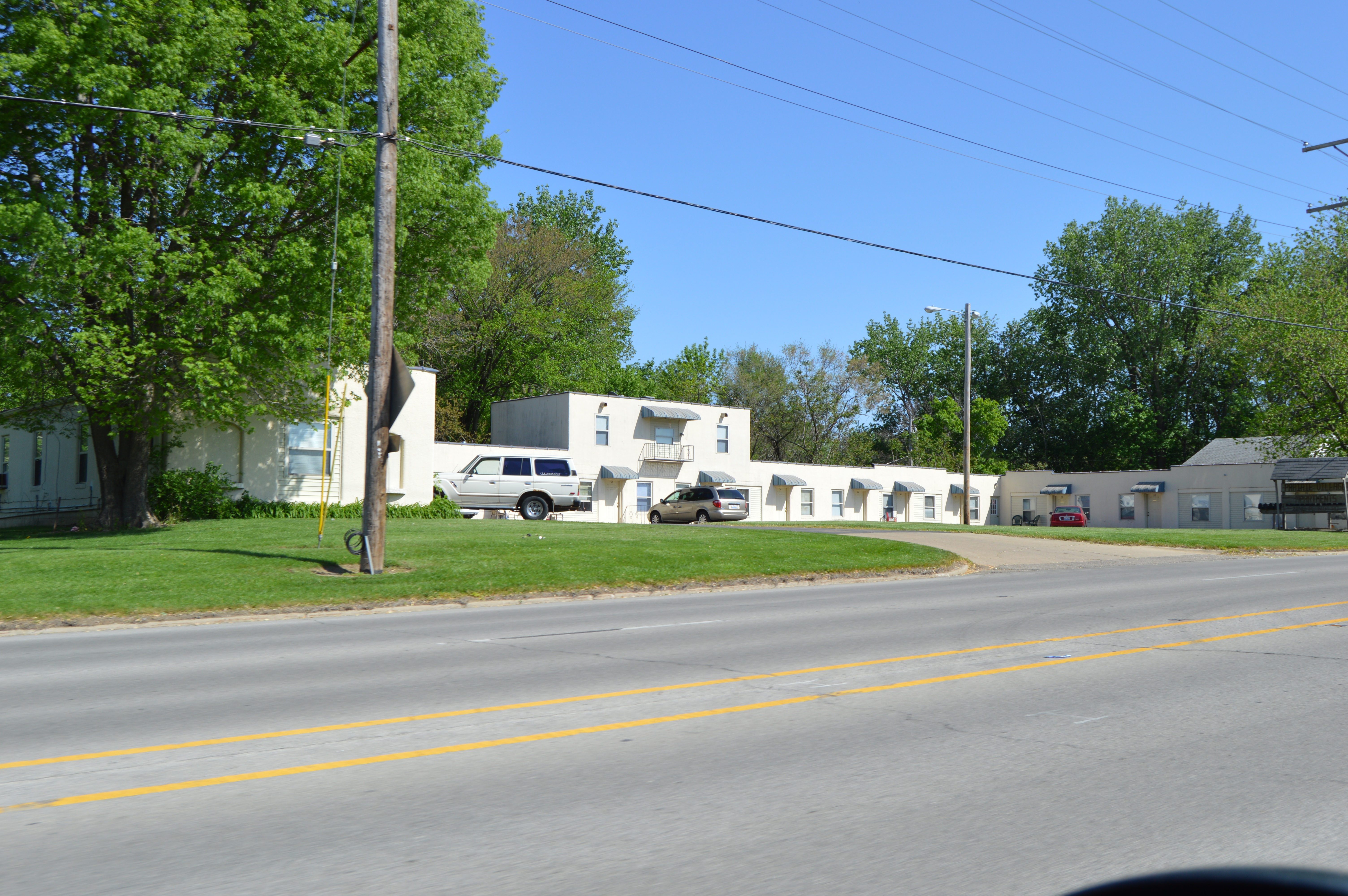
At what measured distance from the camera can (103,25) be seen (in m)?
20.8

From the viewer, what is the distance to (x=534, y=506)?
1423 inches

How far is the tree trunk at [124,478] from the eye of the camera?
1029 inches

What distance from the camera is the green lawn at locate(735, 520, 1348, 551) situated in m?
30.8

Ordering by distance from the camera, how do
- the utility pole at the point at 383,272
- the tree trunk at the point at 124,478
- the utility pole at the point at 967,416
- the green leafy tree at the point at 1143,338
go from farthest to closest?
the green leafy tree at the point at 1143,338, the utility pole at the point at 967,416, the tree trunk at the point at 124,478, the utility pole at the point at 383,272

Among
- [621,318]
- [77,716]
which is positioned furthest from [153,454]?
[621,318]

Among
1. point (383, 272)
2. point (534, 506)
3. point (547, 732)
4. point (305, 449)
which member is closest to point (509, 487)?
point (534, 506)

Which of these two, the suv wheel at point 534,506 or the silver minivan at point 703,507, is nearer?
the suv wheel at point 534,506

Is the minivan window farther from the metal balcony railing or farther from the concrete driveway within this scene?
the metal balcony railing

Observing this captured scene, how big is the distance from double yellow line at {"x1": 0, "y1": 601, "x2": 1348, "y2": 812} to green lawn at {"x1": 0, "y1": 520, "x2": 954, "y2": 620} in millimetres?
8716

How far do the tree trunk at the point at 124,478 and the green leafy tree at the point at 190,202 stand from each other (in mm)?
55

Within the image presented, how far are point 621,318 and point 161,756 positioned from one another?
202 ft

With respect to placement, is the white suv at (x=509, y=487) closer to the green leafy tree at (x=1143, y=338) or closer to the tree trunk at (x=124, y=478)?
the tree trunk at (x=124, y=478)

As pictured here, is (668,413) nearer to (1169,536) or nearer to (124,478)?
→ (1169,536)

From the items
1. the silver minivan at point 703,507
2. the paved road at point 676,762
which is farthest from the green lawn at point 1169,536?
the paved road at point 676,762
